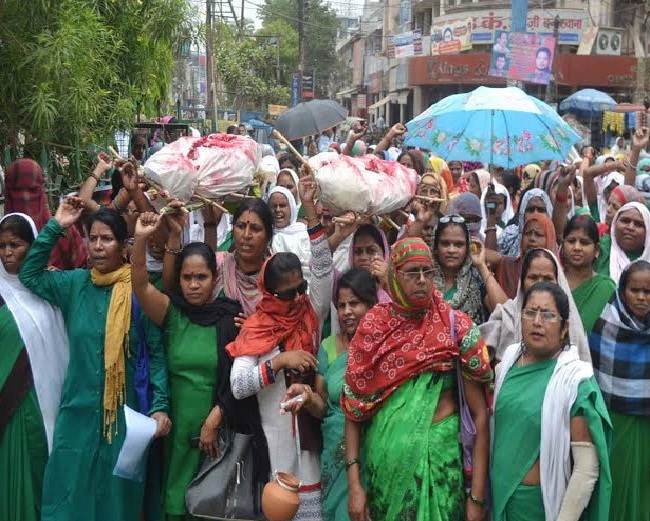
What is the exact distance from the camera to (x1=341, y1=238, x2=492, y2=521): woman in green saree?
316cm

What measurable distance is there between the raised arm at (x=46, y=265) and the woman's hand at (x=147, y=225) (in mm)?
371

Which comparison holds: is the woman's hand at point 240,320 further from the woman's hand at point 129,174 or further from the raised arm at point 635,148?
the raised arm at point 635,148

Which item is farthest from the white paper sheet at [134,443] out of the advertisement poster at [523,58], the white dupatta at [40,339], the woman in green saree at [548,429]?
the advertisement poster at [523,58]

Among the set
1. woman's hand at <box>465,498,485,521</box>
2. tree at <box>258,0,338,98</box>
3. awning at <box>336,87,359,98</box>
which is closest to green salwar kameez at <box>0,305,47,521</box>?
woman's hand at <box>465,498,485,521</box>

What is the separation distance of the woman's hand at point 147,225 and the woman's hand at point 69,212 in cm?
37

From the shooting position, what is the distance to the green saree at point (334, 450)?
11.7 feet

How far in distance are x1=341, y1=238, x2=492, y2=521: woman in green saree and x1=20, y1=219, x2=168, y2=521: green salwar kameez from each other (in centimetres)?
113

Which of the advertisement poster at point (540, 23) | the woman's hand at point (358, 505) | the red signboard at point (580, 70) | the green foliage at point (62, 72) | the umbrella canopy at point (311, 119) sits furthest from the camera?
the advertisement poster at point (540, 23)

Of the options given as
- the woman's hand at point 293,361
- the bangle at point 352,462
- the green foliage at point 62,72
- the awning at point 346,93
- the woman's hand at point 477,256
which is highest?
the awning at point 346,93

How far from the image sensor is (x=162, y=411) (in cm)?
388

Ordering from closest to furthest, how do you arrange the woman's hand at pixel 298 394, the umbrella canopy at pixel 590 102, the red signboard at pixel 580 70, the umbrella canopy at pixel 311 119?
1. the woman's hand at pixel 298 394
2. the umbrella canopy at pixel 311 119
3. the umbrella canopy at pixel 590 102
4. the red signboard at pixel 580 70

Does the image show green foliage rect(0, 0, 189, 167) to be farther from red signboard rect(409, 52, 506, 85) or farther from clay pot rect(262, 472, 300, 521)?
red signboard rect(409, 52, 506, 85)

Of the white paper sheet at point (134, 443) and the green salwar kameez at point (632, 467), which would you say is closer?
the green salwar kameez at point (632, 467)

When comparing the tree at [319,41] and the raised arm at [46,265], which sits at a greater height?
the tree at [319,41]
